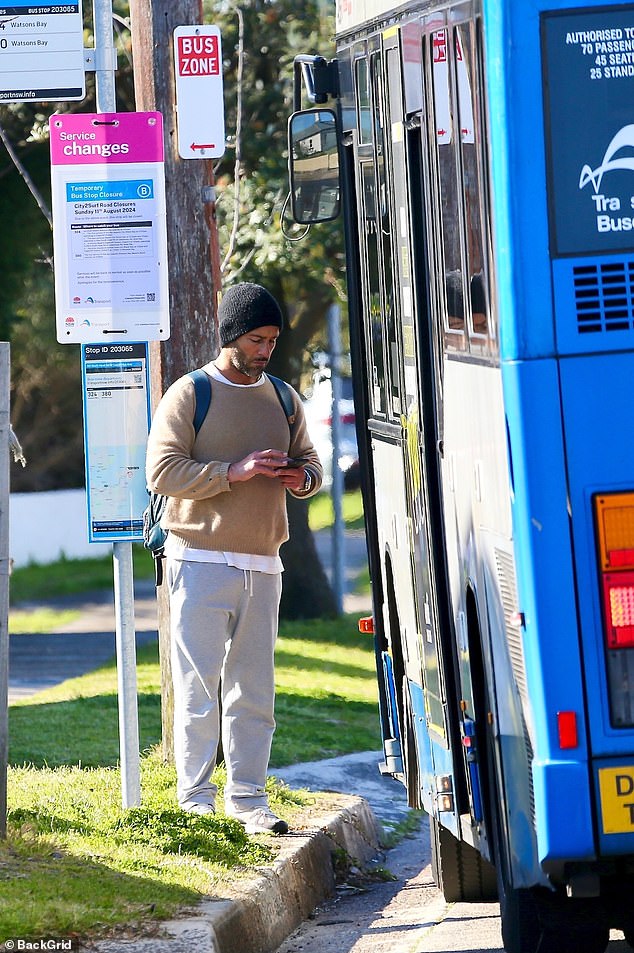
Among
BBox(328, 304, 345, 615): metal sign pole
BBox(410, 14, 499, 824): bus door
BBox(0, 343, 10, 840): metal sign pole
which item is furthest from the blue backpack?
BBox(328, 304, 345, 615): metal sign pole

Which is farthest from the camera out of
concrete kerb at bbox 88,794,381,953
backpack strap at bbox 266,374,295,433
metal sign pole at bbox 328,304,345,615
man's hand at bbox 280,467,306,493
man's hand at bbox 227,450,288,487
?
metal sign pole at bbox 328,304,345,615

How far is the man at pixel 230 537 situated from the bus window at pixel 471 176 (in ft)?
7.36

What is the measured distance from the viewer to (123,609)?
7.05 meters

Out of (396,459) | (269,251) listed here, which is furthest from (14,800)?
(269,251)

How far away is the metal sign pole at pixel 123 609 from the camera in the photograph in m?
7.06

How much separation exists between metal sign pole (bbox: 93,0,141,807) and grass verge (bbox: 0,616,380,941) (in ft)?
0.63

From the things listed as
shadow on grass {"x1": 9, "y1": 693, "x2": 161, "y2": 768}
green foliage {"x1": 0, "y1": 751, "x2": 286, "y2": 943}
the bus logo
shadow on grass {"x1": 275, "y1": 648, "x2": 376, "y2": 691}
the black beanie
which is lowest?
shadow on grass {"x1": 275, "y1": 648, "x2": 376, "y2": 691}

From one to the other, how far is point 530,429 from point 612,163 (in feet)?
2.19

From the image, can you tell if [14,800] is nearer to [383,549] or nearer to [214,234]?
[383,549]

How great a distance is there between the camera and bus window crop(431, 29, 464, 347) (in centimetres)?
485

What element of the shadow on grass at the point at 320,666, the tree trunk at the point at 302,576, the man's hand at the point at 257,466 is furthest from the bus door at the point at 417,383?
the tree trunk at the point at 302,576

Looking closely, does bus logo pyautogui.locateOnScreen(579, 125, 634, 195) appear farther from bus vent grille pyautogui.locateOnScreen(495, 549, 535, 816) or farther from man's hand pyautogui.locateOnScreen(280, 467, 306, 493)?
man's hand pyautogui.locateOnScreen(280, 467, 306, 493)

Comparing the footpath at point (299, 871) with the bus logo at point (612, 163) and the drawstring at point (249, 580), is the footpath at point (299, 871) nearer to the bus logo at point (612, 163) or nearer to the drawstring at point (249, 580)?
the drawstring at point (249, 580)

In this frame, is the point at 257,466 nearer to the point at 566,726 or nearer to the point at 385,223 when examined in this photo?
the point at 385,223
